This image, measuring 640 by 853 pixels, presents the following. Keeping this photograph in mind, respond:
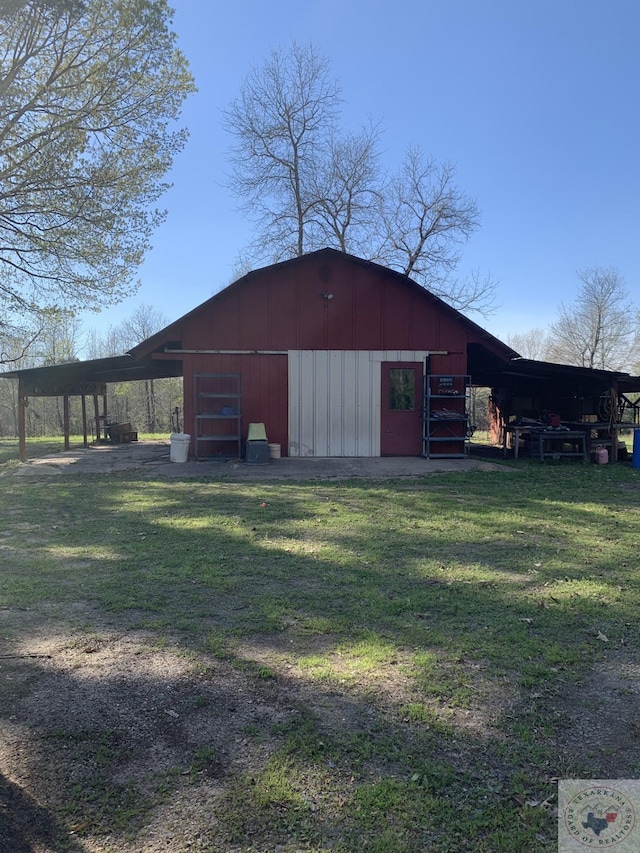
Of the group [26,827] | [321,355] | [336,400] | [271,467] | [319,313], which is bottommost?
[26,827]

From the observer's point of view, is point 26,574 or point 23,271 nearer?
point 26,574

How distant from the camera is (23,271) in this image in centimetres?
1379

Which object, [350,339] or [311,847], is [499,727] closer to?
[311,847]

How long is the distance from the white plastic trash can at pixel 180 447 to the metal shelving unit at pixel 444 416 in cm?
573

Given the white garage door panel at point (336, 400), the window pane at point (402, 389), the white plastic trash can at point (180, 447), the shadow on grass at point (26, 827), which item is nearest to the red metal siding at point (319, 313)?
the white garage door panel at point (336, 400)

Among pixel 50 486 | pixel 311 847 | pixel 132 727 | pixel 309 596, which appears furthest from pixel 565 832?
pixel 50 486

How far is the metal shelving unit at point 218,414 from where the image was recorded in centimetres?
1305

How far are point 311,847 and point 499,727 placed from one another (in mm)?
1102

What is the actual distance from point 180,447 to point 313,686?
1057 cm

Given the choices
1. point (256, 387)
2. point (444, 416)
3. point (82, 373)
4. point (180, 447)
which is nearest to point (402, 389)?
point (444, 416)

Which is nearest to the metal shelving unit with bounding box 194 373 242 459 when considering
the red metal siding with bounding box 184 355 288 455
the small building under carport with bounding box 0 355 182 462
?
the red metal siding with bounding box 184 355 288 455

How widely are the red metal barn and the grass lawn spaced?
7460 millimetres

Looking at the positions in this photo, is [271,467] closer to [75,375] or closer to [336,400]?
[336,400]

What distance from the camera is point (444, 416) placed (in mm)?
13406
